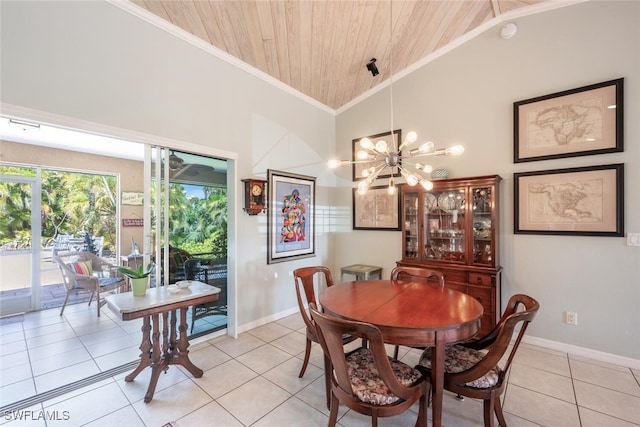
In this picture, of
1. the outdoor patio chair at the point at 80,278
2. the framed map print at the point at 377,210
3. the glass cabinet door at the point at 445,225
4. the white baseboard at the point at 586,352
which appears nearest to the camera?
the white baseboard at the point at 586,352

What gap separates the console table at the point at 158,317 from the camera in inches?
83.0

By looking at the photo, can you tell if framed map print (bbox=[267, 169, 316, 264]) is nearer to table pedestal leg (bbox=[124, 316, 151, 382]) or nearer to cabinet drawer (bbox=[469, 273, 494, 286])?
table pedestal leg (bbox=[124, 316, 151, 382])

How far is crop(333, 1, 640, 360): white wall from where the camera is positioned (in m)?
2.64

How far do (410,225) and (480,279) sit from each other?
107 cm

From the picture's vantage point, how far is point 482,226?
3.22 meters

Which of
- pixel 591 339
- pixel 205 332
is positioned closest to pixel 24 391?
pixel 205 332

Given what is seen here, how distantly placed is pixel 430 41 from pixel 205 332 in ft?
14.9

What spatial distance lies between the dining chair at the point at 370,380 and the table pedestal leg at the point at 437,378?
0.19 ft

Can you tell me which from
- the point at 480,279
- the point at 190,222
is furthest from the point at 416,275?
the point at 190,222

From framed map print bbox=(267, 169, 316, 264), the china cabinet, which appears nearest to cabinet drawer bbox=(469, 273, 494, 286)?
the china cabinet

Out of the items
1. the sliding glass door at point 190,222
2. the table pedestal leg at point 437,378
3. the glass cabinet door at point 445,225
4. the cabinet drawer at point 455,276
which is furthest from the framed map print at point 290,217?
the table pedestal leg at point 437,378

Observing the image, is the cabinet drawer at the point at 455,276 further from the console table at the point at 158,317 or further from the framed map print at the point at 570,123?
the console table at the point at 158,317

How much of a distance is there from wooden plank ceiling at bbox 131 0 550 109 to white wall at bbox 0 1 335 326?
0.29 metres

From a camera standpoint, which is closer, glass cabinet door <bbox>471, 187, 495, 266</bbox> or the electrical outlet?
the electrical outlet
